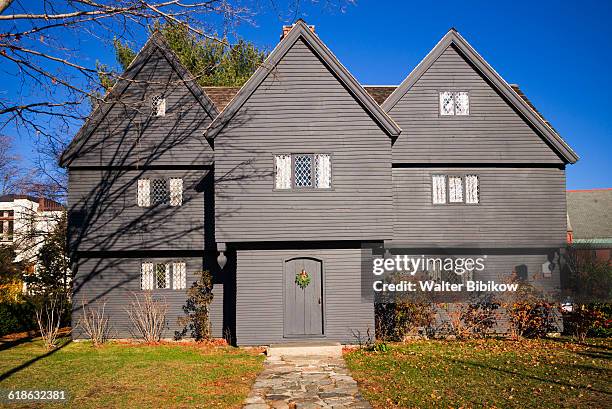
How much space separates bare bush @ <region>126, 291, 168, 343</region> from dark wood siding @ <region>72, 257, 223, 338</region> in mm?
176

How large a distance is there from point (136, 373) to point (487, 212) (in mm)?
13291

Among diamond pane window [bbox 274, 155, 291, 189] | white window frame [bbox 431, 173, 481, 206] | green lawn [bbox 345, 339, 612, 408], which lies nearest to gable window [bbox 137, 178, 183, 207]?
diamond pane window [bbox 274, 155, 291, 189]

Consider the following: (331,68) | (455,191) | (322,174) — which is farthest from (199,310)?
(455,191)

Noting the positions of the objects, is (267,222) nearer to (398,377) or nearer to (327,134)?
(327,134)

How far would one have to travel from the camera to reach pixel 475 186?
61.3 feet

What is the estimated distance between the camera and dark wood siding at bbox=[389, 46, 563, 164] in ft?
60.7

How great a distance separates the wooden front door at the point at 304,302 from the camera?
642 inches

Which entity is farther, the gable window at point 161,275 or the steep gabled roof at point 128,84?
the gable window at point 161,275

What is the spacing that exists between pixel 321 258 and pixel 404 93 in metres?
7.16

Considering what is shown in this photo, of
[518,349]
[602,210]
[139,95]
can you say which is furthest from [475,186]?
[602,210]

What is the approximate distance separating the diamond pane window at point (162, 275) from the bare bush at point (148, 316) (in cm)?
53

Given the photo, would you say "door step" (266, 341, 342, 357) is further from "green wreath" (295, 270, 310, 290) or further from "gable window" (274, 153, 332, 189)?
"gable window" (274, 153, 332, 189)

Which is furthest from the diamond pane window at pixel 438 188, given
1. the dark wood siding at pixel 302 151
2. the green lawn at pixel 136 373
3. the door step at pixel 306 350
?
the green lawn at pixel 136 373

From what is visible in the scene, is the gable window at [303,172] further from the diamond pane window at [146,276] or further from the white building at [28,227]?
the white building at [28,227]
